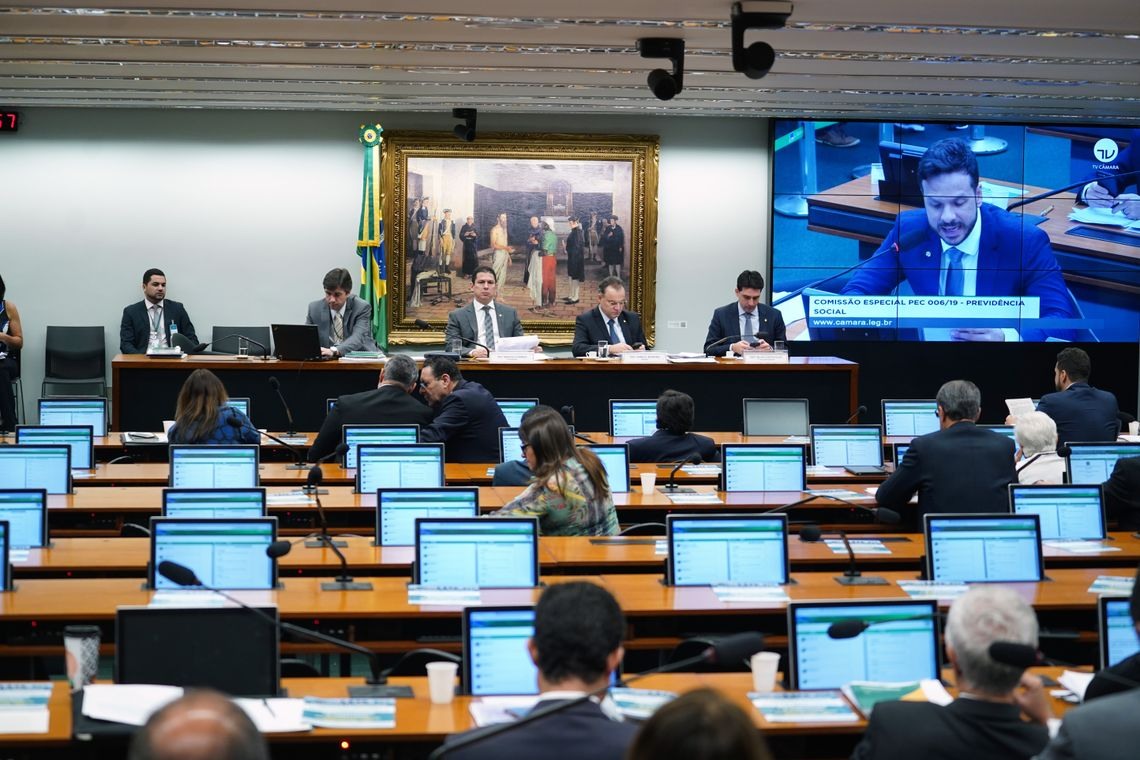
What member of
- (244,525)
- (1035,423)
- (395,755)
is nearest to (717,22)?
(1035,423)

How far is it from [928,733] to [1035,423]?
14.7 ft

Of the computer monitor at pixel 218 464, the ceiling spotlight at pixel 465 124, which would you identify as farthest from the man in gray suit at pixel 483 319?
the computer monitor at pixel 218 464

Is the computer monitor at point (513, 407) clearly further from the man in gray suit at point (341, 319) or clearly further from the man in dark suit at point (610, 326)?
the man in gray suit at point (341, 319)

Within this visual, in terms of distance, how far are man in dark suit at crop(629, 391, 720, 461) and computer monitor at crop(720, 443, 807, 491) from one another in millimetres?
549

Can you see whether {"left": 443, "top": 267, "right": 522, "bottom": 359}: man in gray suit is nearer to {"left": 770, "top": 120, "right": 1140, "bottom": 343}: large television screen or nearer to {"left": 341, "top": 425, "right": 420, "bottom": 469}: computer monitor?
{"left": 341, "top": 425, "right": 420, "bottom": 469}: computer monitor

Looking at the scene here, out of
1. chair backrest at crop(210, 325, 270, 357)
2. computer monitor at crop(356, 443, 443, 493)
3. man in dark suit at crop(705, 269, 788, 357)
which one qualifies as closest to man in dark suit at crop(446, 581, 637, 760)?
computer monitor at crop(356, 443, 443, 493)

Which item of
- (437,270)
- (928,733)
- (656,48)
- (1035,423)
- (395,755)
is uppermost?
(656,48)

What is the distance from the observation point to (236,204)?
1303 cm

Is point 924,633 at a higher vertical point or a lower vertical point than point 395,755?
higher

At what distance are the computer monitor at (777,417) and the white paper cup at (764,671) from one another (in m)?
5.34

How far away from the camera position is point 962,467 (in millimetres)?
6105

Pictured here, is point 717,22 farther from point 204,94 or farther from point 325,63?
point 204,94

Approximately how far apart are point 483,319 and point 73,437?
405 centimetres

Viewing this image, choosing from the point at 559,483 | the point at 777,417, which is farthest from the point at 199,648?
the point at 777,417
